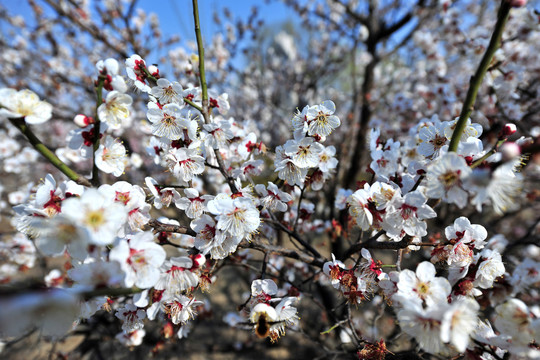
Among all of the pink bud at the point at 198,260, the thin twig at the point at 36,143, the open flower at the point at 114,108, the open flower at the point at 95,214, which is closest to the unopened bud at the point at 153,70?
the open flower at the point at 114,108

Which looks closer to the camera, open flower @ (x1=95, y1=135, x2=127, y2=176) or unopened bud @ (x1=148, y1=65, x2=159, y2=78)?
open flower @ (x1=95, y1=135, x2=127, y2=176)

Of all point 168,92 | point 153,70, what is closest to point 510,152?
point 168,92

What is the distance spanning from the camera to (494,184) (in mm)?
825

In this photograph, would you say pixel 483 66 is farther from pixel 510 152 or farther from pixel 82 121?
pixel 82 121

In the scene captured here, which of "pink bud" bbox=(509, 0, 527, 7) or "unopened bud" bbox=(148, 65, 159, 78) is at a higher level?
"pink bud" bbox=(509, 0, 527, 7)

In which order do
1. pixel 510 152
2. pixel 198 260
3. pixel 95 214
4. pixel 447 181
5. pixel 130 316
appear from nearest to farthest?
pixel 510 152, pixel 95 214, pixel 447 181, pixel 198 260, pixel 130 316

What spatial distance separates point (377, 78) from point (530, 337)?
29.4 ft

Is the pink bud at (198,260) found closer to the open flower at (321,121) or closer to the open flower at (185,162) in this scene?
the open flower at (185,162)

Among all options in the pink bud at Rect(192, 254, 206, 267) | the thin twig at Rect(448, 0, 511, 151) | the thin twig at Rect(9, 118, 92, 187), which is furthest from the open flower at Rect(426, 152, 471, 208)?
the thin twig at Rect(9, 118, 92, 187)

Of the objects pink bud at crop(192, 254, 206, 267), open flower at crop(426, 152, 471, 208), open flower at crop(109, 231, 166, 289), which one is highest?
open flower at crop(426, 152, 471, 208)

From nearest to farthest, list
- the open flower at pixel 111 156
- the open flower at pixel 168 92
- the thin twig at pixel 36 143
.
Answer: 1. the thin twig at pixel 36 143
2. the open flower at pixel 111 156
3. the open flower at pixel 168 92

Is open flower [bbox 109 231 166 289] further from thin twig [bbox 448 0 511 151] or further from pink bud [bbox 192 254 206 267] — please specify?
thin twig [bbox 448 0 511 151]

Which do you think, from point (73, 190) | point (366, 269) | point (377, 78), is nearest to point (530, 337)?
point (366, 269)

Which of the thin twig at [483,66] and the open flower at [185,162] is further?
the open flower at [185,162]
